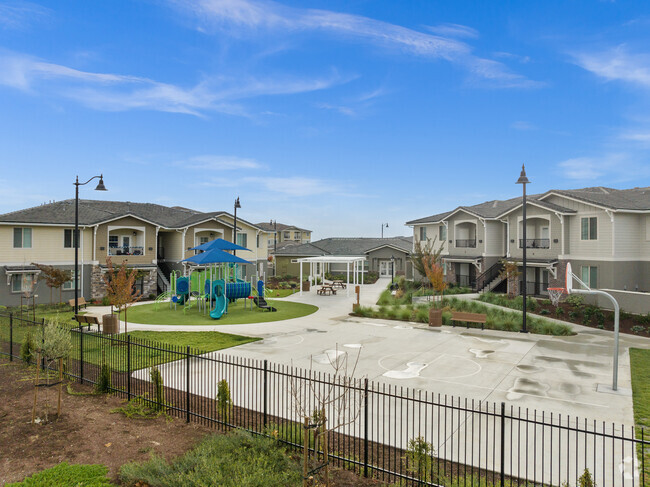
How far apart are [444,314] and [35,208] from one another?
31.0 m

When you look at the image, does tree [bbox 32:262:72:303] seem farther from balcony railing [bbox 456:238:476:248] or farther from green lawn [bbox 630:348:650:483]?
balcony railing [bbox 456:238:476:248]

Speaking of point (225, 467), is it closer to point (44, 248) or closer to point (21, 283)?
point (21, 283)

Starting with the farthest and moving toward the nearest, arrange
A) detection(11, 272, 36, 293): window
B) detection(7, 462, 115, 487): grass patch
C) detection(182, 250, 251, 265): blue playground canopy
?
1. detection(11, 272, 36, 293): window
2. detection(182, 250, 251, 265): blue playground canopy
3. detection(7, 462, 115, 487): grass patch

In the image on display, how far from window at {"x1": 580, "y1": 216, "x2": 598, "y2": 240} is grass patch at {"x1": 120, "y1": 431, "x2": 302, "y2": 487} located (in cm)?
2763

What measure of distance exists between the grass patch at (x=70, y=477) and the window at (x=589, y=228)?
30181mm

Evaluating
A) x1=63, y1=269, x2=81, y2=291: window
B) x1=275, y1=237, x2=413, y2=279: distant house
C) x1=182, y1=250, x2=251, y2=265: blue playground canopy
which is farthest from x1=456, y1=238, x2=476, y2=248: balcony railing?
x1=63, y1=269, x2=81, y2=291: window

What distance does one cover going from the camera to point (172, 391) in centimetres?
1142

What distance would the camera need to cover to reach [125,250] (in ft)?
111

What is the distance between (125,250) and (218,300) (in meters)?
13.5

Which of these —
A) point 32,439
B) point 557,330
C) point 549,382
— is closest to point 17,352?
point 32,439

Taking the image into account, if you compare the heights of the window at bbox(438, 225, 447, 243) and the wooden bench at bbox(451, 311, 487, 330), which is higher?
the window at bbox(438, 225, 447, 243)

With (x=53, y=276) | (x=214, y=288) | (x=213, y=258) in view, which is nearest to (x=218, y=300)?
(x=214, y=288)

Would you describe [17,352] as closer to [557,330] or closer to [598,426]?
[598,426]

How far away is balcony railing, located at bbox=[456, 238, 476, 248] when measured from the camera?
39037mm
